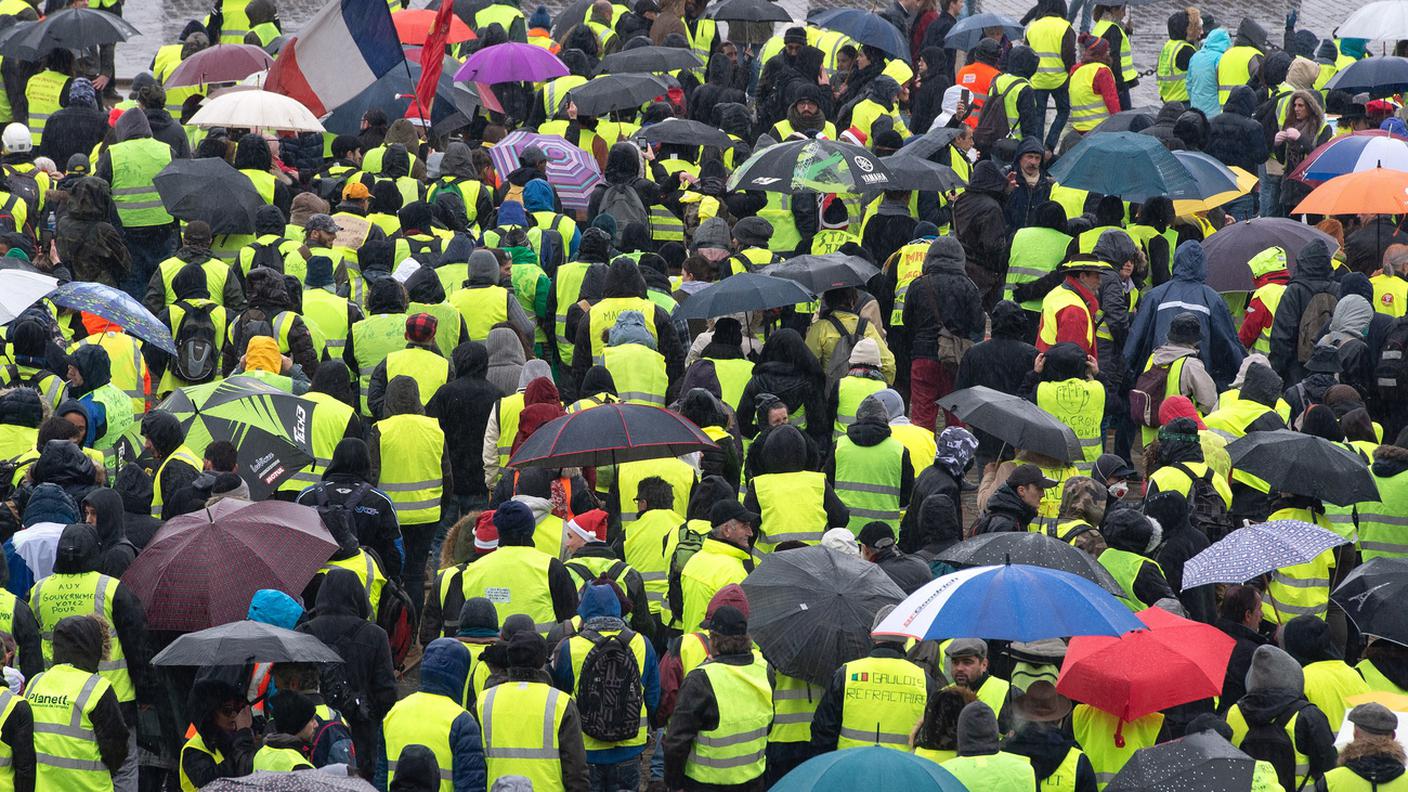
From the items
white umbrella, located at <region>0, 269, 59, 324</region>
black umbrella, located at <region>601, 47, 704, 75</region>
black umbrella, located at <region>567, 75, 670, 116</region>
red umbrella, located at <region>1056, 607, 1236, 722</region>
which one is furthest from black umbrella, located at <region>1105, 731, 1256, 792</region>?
black umbrella, located at <region>601, 47, 704, 75</region>

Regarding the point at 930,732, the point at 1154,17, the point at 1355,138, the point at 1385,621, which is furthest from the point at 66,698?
the point at 1154,17

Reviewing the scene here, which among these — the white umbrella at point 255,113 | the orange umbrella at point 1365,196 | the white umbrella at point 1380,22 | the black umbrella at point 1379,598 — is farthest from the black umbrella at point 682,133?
the black umbrella at point 1379,598

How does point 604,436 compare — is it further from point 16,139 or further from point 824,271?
point 16,139

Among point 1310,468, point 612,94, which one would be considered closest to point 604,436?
point 1310,468

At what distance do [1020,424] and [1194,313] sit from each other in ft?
8.64

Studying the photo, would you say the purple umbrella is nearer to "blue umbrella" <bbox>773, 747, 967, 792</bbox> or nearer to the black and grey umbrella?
the black and grey umbrella

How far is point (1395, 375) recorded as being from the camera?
13320 mm

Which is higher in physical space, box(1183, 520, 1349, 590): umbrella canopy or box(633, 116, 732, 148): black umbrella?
box(1183, 520, 1349, 590): umbrella canopy

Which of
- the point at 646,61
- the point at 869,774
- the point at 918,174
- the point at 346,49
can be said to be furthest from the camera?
the point at 646,61

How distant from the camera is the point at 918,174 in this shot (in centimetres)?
1554

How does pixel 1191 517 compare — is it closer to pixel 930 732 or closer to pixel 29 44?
pixel 930 732

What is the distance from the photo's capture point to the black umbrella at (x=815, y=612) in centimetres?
902

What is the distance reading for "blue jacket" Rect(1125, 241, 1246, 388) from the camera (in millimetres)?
13578

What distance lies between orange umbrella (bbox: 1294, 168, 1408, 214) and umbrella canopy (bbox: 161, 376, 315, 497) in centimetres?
733
